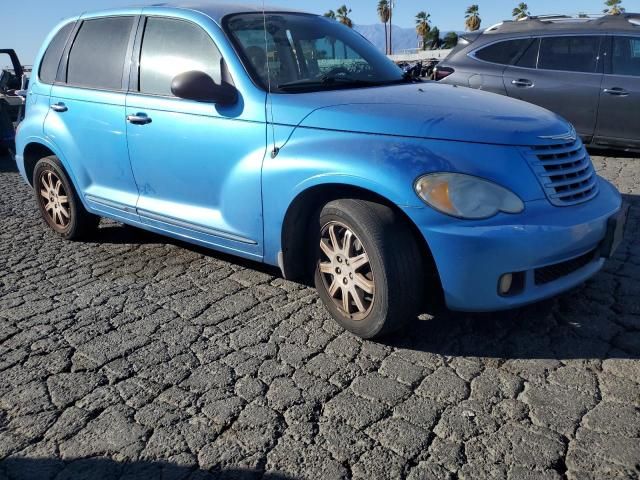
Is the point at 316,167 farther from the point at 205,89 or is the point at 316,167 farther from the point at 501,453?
the point at 501,453

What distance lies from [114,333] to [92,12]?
2831 mm

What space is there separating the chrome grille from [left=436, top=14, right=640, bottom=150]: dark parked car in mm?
4509

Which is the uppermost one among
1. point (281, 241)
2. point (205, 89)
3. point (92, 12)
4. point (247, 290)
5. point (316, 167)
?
point (92, 12)

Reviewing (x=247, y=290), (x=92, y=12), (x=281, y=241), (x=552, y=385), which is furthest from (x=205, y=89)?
(x=552, y=385)

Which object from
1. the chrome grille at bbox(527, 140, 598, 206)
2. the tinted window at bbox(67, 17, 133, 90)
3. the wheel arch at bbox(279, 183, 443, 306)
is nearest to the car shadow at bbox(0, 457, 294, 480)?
the wheel arch at bbox(279, 183, 443, 306)

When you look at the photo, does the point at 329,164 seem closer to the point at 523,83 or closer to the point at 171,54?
the point at 171,54

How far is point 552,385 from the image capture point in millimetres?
2885

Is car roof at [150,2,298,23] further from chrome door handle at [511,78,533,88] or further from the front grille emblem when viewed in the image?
chrome door handle at [511,78,533,88]

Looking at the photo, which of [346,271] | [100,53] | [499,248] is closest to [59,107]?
[100,53]

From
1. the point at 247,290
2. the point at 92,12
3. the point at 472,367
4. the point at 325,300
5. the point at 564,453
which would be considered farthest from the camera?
the point at 92,12

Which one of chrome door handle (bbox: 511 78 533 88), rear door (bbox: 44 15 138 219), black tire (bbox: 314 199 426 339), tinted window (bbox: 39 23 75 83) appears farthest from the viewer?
chrome door handle (bbox: 511 78 533 88)

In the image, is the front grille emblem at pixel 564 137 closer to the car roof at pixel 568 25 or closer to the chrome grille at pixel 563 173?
the chrome grille at pixel 563 173

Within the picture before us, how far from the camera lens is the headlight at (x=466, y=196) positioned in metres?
2.94

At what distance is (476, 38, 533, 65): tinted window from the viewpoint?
7980 millimetres
